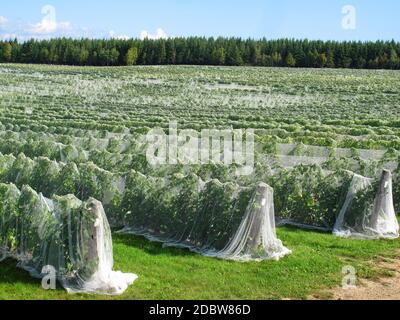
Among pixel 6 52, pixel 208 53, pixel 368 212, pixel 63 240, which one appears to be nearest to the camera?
pixel 63 240

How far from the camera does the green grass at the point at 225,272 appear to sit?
9.18 meters

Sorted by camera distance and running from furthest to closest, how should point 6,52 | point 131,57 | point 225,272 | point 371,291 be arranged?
point 6,52 → point 131,57 → point 225,272 → point 371,291

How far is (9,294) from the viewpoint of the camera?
8992 millimetres

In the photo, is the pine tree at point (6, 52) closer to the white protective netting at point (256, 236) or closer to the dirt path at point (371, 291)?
the white protective netting at point (256, 236)

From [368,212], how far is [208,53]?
102623 millimetres

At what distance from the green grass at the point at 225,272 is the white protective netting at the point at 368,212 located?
451 millimetres

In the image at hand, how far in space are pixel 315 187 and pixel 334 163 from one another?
5.89ft

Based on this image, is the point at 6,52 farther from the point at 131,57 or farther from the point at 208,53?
the point at 208,53

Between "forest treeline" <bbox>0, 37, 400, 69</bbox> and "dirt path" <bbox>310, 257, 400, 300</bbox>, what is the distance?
334 feet

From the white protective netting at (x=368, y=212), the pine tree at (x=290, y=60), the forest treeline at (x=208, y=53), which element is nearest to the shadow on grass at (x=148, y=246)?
the white protective netting at (x=368, y=212)

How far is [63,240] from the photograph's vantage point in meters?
9.70

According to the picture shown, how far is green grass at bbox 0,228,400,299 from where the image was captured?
9.18m

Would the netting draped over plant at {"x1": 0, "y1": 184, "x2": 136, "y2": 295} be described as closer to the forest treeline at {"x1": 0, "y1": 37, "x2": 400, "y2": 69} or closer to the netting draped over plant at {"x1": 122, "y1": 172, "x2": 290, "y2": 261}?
the netting draped over plant at {"x1": 122, "y1": 172, "x2": 290, "y2": 261}

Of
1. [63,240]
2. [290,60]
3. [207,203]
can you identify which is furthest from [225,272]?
[290,60]
